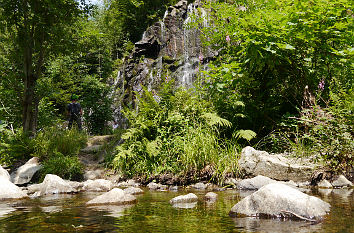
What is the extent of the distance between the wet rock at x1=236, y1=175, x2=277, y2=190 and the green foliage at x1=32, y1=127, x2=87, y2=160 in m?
5.40

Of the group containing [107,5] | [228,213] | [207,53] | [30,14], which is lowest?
[228,213]

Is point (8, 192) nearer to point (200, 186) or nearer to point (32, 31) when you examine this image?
point (200, 186)

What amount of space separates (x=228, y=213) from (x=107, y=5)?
116 feet

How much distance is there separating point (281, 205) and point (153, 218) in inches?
57.1

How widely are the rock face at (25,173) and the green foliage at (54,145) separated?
18.2 inches

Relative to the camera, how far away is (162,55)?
72.4 feet

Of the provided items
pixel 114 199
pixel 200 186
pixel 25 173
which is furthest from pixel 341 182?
pixel 25 173

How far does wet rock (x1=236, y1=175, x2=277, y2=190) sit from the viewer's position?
5680 mm

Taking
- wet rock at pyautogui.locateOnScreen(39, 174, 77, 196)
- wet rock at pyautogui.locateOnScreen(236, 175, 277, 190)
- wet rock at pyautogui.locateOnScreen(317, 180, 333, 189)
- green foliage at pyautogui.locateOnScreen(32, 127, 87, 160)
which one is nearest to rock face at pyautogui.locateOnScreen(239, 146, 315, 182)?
wet rock at pyautogui.locateOnScreen(317, 180, 333, 189)

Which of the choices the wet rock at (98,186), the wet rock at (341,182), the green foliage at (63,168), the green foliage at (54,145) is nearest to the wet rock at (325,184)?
the wet rock at (341,182)

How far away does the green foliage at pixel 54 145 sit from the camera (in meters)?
8.80

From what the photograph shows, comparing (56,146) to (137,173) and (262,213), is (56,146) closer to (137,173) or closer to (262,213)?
(137,173)

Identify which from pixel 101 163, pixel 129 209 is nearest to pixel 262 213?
pixel 129 209

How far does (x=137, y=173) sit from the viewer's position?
7.38 m
